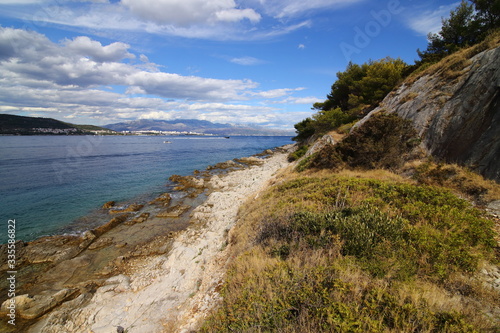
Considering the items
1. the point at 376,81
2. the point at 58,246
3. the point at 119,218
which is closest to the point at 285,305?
the point at 58,246

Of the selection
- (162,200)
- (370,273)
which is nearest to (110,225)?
(162,200)

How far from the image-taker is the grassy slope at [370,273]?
11.9 ft

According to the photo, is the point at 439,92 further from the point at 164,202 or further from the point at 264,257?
the point at 164,202

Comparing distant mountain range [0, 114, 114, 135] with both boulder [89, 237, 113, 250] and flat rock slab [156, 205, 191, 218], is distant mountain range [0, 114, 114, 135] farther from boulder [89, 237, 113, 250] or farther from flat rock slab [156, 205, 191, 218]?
boulder [89, 237, 113, 250]

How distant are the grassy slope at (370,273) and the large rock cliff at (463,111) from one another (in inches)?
105

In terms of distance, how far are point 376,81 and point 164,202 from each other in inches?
1232

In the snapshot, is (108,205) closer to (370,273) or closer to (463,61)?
(370,273)

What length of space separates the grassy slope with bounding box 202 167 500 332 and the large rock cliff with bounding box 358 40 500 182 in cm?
267

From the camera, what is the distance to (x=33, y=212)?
18125 mm

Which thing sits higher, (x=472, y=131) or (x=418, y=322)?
(x=472, y=131)

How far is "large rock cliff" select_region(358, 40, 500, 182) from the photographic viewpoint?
955cm

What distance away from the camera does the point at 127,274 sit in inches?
410

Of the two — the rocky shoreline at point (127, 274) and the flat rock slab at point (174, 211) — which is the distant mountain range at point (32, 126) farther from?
the rocky shoreline at point (127, 274)

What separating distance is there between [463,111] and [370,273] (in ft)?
41.2
